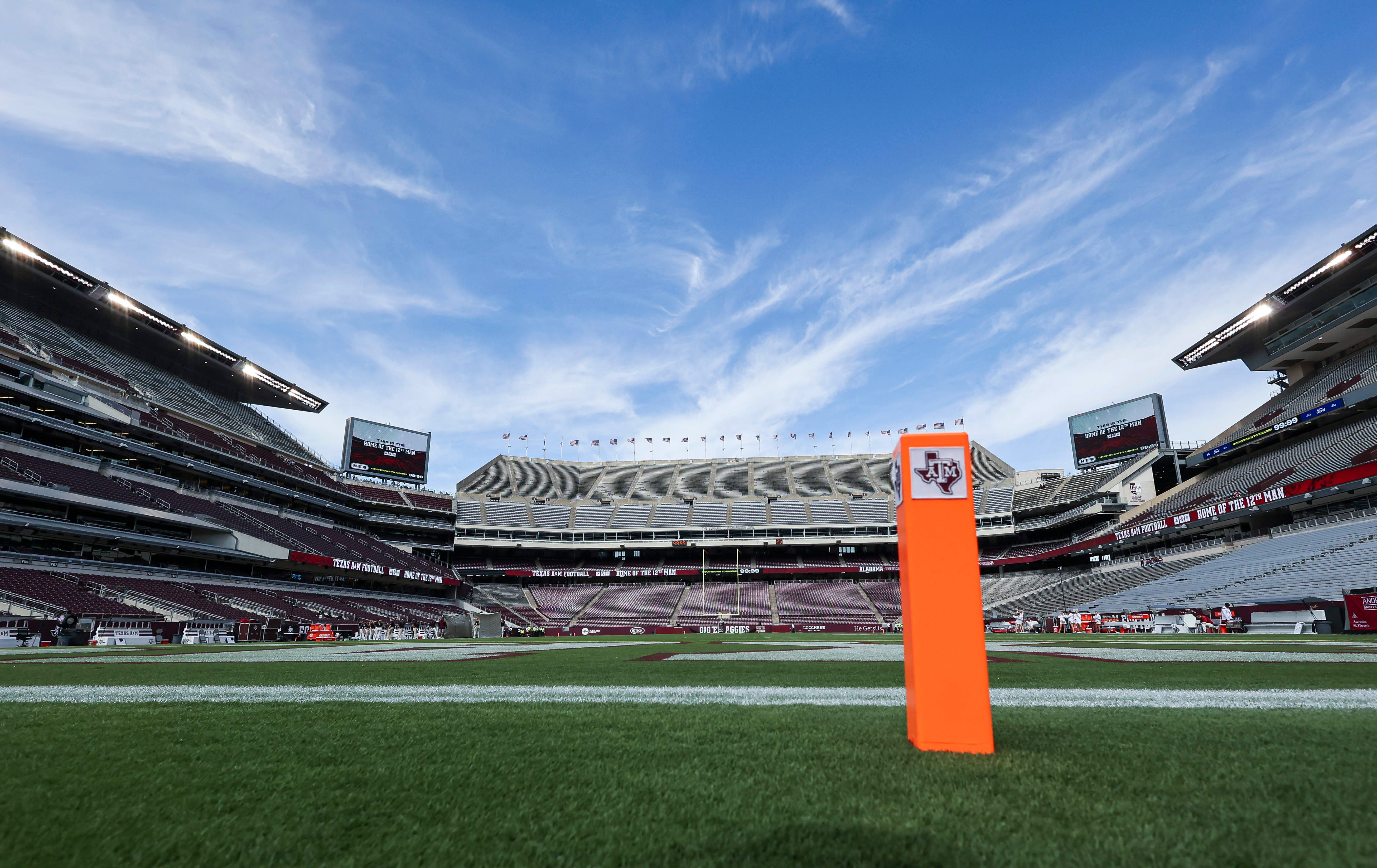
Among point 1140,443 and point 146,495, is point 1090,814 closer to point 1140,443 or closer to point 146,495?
point 146,495

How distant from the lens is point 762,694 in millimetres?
4891

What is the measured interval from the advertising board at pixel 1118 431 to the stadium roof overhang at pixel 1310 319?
541 cm

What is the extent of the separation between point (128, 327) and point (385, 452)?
18.8 meters

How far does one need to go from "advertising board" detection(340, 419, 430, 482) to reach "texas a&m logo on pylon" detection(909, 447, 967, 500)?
57.5m

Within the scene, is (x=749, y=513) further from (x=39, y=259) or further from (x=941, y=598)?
(x=941, y=598)

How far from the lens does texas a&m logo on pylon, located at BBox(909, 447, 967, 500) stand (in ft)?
9.36

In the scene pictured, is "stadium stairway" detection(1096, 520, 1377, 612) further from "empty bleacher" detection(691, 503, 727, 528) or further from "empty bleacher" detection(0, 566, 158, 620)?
"empty bleacher" detection(0, 566, 158, 620)

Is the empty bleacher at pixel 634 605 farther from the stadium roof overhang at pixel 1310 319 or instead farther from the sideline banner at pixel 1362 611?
the stadium roof overhang at pixel 1310 319

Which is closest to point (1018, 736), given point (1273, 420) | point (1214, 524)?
point (1214, 524)

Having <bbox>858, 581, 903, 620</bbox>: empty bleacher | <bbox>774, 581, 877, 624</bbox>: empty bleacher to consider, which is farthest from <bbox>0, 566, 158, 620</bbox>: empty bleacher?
<bbox>858, 581, 903, 620</bbox>: empty bleacher

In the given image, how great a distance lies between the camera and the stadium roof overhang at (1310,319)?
34750 millimetres

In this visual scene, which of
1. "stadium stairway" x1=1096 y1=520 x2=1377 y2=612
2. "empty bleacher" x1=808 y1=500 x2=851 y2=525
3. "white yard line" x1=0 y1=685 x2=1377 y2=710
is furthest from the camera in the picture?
"empty bleacher" x1=808 y1=500 x2=851 y2=525

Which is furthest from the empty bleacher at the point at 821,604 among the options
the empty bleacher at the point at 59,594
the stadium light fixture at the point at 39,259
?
the stadium light fixture at the point at 39,259

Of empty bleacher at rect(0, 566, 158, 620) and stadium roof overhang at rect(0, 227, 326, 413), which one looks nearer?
empty bleacher at rect(0, 566, 158, 620)
